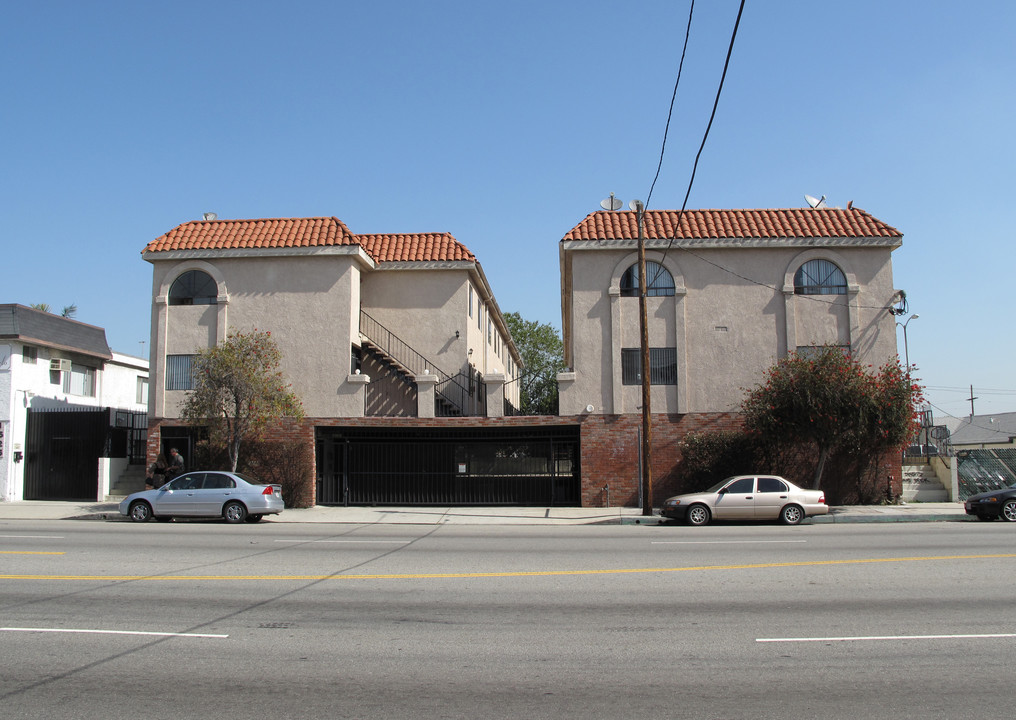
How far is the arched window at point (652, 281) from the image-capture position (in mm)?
24375

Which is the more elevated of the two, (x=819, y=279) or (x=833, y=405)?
(x=819, y=279)

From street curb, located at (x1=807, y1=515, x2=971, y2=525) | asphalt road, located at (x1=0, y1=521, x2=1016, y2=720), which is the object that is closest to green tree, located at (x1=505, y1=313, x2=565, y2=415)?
street curb, located at (x1=807, y1=515, x2=971, y2=525)

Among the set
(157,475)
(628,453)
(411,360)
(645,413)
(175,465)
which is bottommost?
(157,475)

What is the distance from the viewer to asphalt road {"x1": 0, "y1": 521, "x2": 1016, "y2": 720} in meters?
5.65

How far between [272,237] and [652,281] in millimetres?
11656

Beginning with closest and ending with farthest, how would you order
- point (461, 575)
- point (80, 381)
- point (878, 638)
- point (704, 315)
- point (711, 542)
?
point (878, 638) → point (461, 575) → point (711, 542) → point (704, 315) → point (80, 381)

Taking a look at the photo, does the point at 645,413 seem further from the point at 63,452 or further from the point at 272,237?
the point at 63,452

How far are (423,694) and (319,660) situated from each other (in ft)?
4.23

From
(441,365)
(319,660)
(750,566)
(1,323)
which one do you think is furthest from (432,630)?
(1,323)

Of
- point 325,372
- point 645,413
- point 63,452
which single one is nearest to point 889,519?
point 645,413

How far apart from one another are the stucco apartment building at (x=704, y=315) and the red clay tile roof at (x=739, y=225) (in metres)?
0.06

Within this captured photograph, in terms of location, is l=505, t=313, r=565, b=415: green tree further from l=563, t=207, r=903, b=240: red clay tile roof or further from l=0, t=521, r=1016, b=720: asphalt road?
l=0, t=521, r=1016, b=720: asphalt road

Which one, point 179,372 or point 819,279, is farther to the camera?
point 179,372

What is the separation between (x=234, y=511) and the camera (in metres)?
19.8
